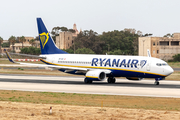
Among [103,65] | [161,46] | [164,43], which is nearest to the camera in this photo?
[103,65]

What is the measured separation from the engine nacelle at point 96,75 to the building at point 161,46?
93.6 m

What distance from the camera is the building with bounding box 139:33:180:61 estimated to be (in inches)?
5212

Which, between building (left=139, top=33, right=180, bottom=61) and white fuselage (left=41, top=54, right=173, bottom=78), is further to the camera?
building (left=139, top=33, right=180, bottom=61)

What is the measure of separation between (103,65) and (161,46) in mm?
93360

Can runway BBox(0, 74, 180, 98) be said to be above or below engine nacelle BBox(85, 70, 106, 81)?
below

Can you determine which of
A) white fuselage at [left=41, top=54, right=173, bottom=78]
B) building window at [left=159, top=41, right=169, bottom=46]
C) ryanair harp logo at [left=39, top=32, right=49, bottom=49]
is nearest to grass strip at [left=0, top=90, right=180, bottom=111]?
white fuselage at [left=41, top=54, right=173, bottom=78]

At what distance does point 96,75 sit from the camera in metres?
41.1

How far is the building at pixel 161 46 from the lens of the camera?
5212 inches

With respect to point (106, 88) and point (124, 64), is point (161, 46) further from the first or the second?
point (106, 88)

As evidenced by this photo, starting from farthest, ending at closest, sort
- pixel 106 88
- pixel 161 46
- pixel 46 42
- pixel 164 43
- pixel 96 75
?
pixel 164 43, pixel 161 46, pixel 46 42, pixel 96 75, pixel 106 88

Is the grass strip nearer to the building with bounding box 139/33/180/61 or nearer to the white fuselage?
the white fuselage

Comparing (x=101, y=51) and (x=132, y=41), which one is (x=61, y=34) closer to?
(x=101, y=51)

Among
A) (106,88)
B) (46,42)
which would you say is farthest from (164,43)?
(106,88)

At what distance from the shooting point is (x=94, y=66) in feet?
145
